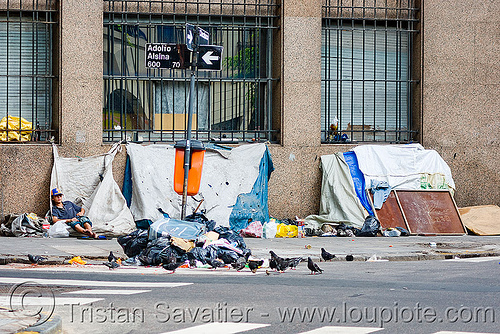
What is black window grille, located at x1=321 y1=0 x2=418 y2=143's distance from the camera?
16.7 metres

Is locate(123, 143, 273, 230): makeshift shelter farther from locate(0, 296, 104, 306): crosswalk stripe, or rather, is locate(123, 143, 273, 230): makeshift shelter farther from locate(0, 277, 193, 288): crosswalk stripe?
locate(0, 296, 104, 306): crosswalk stripe

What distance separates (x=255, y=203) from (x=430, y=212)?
13.6ft

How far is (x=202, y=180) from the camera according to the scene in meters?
15.2

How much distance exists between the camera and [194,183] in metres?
12.4

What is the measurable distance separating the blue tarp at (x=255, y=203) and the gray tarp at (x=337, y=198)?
1.11 meters

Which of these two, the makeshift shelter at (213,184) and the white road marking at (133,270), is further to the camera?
the makeshift shelter at (213,184)

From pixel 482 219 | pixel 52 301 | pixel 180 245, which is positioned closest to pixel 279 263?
pixel 180 245

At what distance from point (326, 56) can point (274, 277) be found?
355 inches

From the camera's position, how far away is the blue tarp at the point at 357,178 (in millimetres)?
15602

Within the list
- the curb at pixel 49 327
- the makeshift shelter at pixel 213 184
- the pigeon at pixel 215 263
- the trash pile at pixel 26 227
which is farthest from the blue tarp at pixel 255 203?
the curb at pixel 49 327

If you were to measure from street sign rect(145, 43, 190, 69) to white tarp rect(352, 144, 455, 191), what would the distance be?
5.62 meters

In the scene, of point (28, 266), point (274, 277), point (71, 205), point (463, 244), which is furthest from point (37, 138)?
point (463, 244)

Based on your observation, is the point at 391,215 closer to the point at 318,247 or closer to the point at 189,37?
the point at 318,247

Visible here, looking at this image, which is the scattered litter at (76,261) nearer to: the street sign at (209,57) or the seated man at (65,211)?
the seated man at (65,211)
